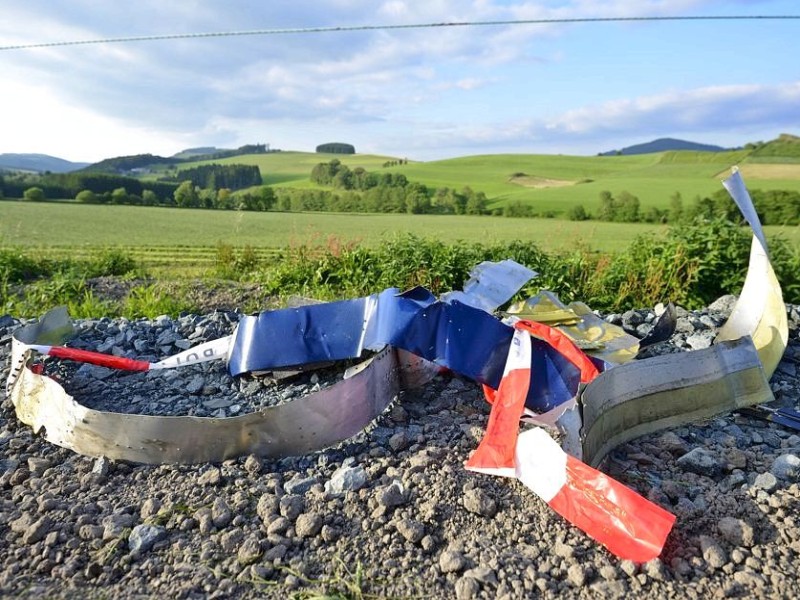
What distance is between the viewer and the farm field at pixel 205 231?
10414mm

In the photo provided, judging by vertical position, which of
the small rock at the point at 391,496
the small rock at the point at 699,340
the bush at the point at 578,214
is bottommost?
the bush at the point at 578,214

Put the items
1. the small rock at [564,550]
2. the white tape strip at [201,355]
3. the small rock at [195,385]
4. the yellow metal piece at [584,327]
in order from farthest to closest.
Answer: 1. the yellow metal piece at [584,327]
2. the white tape strip at [201,355]
3. the small rock at [195,385]
4. the small rock at [564,550]

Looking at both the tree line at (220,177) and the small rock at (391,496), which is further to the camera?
the tree line at (220,177)

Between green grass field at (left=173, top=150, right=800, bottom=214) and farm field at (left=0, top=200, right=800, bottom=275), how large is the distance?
5.42 metres

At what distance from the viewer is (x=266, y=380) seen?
129 inches

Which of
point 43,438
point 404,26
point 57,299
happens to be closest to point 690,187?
point 404,26

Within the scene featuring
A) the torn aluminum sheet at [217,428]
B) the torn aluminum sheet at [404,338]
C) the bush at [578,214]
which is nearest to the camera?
the torn aluminum sheet at [217,428]

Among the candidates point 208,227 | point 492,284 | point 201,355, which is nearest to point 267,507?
point 201,355

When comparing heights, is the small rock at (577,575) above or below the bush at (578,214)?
above

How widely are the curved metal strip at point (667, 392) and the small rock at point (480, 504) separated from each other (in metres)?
0.47

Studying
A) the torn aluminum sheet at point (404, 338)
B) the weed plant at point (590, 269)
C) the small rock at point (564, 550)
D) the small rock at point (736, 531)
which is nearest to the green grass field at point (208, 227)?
the weed plant at point (590, 269)

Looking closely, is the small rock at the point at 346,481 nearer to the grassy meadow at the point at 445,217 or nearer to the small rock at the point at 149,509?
the small rock at the point at 149,509

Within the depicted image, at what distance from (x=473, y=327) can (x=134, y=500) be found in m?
1.66

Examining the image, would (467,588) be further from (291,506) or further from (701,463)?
(701,463)
